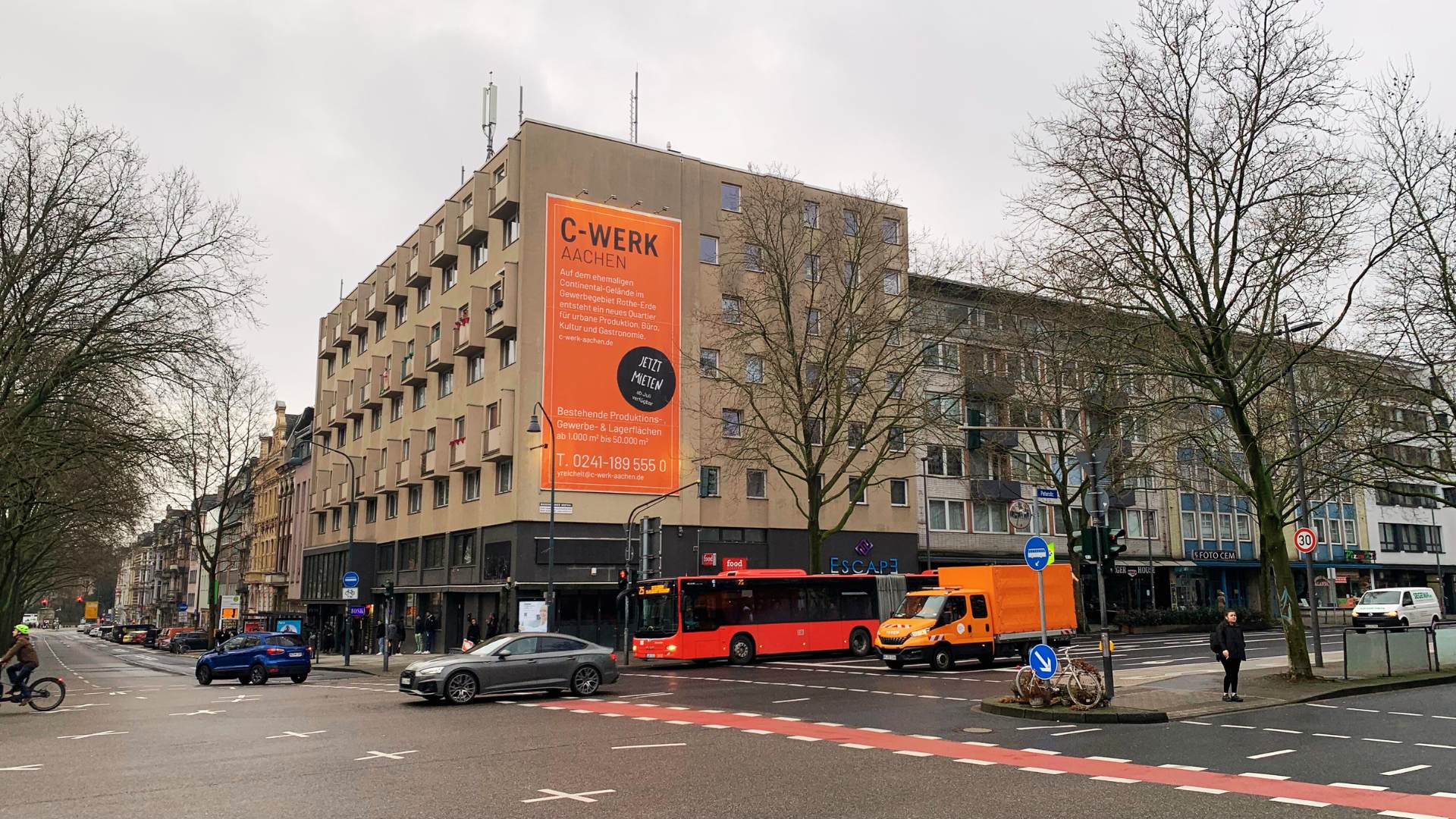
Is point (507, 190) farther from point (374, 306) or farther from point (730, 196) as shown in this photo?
point (374, 306)

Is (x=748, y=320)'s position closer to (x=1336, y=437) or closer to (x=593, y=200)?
(x=593, y=200)

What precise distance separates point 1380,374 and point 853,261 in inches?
678

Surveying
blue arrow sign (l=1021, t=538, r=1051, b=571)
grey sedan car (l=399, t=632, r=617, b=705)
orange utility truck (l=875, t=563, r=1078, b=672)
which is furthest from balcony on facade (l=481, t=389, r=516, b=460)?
blue arrow sign (l=1021, t=538, r=1051, b=571)

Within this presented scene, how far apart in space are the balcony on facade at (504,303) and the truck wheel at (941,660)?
2345 centimetres

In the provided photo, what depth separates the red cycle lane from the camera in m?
9.48

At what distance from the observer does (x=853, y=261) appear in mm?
37438

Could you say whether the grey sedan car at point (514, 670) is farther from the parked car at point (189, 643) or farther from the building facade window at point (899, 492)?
the parked car at point (189, 643)

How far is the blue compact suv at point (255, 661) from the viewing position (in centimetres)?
2997

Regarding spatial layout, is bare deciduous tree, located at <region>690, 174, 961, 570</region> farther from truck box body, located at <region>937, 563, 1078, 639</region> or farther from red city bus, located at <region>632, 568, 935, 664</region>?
truck box body, located at <region>937, 563, 1078, 639</region>

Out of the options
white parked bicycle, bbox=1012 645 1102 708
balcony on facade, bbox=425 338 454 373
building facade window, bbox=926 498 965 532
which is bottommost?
white parked bicycle, bbox=1012 645 1102 708

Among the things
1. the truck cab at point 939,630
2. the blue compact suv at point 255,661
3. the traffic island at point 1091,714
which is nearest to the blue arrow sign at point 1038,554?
the traffic island at point 1091,714

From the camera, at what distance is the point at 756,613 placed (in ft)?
107

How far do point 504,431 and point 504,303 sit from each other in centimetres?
543

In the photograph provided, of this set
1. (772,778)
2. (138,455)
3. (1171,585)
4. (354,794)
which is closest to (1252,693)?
(772,778)
